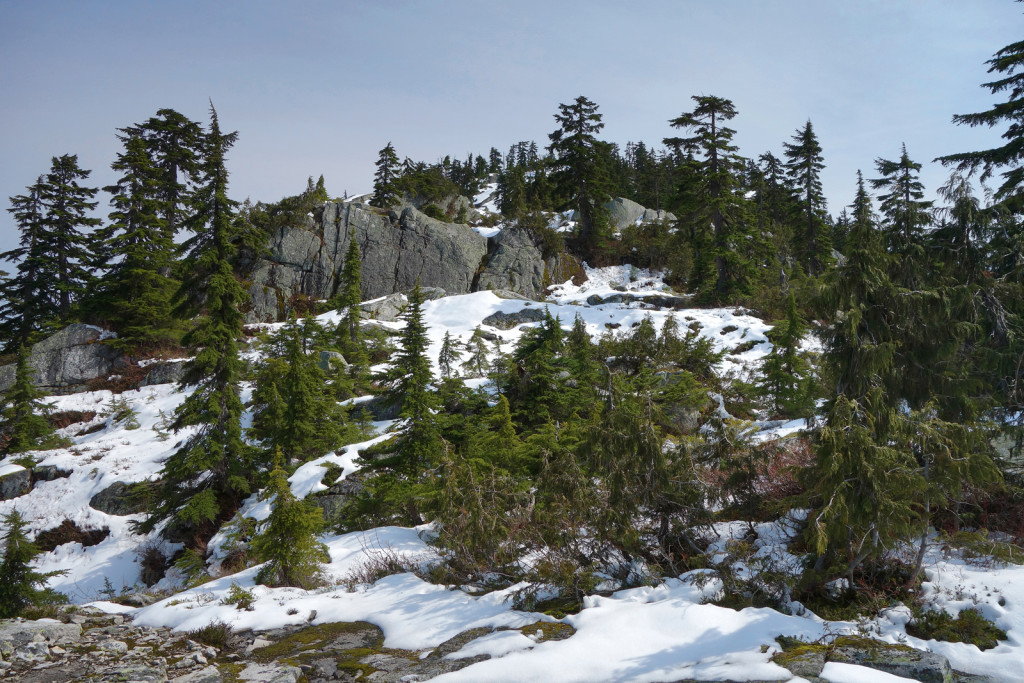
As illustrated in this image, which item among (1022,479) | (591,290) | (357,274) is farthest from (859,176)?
(1022,479)

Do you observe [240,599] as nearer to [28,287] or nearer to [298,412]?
[298,412]

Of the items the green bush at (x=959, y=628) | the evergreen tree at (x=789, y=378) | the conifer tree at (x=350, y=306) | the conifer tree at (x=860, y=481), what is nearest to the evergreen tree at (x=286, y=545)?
the conifer tree at (x=860, y=481)

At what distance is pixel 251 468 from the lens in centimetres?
1598

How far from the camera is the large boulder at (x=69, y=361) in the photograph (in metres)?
24.8

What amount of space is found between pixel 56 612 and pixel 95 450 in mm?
14555

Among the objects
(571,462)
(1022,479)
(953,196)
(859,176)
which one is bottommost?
(1022,479)

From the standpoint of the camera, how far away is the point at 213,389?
15.9m

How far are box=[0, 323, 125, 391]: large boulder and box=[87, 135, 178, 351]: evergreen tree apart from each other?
1150 millimetres

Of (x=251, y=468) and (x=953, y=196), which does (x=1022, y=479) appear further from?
(x=251, y=468)

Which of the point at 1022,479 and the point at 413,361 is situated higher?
the point at 413,361

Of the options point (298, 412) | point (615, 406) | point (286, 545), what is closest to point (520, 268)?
point (298, 412)

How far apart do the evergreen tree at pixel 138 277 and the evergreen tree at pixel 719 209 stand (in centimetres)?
3042

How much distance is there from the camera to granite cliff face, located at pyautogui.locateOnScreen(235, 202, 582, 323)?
3319cm

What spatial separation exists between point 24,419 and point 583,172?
38.3 metres
